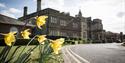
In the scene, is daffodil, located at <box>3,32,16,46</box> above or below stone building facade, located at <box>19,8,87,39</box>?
below

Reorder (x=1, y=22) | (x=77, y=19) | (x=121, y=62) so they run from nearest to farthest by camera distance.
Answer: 1. (x=121, y=62)
2. (x=1, y=22)
3. (x=77, y=19)

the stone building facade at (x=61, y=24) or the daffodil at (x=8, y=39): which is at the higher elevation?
the stone building facade at (x=61, y=24)

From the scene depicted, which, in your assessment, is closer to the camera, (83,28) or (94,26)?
(83,28)

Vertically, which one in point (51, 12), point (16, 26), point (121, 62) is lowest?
point (121, 62)

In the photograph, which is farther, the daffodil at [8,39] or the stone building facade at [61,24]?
the stone building facade at [61,24]

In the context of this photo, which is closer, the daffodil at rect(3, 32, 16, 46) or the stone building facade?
the daffodil at rect(3, 32, 16, 46)

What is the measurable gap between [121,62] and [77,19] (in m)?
45.6

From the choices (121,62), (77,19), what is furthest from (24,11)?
(121,62)

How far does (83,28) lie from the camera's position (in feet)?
196

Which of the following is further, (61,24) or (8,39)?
(61,24)

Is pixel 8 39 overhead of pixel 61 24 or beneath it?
beneath

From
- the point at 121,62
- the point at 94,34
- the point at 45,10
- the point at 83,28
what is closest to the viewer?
the point at 121,62

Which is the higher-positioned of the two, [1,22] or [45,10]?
[45,10]

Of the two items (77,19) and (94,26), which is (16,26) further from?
(94,26)
